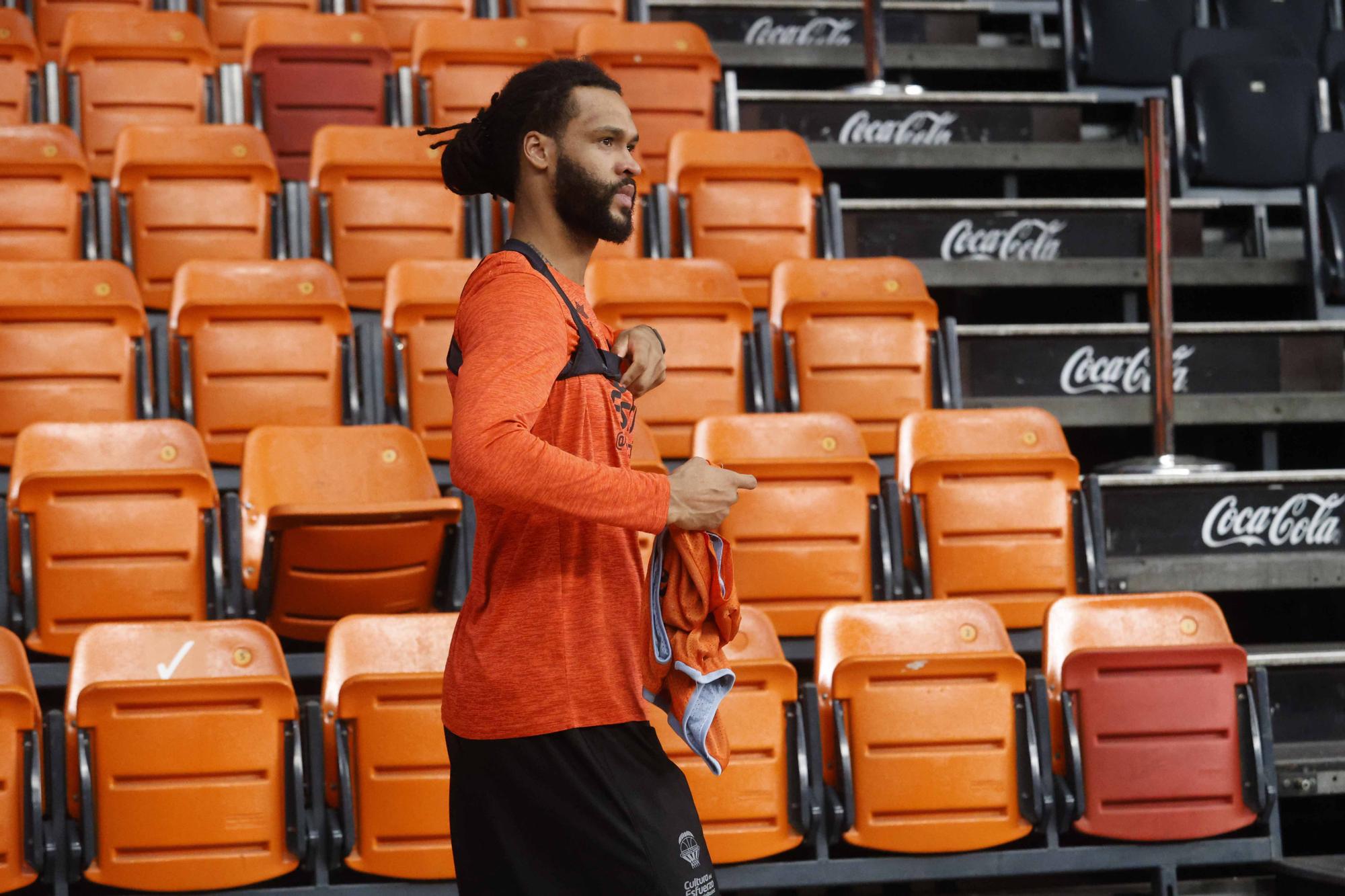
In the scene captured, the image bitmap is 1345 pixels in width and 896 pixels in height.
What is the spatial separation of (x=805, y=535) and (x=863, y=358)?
657 millimetres

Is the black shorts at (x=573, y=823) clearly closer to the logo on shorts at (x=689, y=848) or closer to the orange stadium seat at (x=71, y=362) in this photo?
the logo on shorts at (x=689, y=848)

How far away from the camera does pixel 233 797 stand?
2.46 m

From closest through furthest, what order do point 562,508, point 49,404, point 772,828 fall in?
1. point 562,508
2. point 772,828
3. point 49,404

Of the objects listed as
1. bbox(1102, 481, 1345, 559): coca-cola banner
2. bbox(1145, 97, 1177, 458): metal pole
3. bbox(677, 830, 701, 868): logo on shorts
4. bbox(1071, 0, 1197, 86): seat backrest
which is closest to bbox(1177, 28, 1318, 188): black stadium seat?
bbox(1071, 0, 1197, 86): seat backrest

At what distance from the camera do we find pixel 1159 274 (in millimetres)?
3775

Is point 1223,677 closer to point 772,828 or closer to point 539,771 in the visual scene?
point 772,828

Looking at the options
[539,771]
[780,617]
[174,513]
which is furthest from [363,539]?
[539,771]

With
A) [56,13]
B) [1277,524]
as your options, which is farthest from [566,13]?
[1277,524]

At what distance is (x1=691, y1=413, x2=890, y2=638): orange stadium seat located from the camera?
3059mm

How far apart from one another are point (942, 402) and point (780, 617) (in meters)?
0.84

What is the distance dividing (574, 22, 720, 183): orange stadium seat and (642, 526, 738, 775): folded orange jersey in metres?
3.10

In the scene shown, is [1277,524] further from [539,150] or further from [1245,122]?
[539,150]

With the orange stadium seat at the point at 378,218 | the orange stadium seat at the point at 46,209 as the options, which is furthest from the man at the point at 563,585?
the orange stadium seat at the point at 46,209

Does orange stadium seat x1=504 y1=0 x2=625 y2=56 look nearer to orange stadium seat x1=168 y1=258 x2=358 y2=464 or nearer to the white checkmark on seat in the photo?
orange stadium seat x1=168 y1=258 x2=358 y2=464
